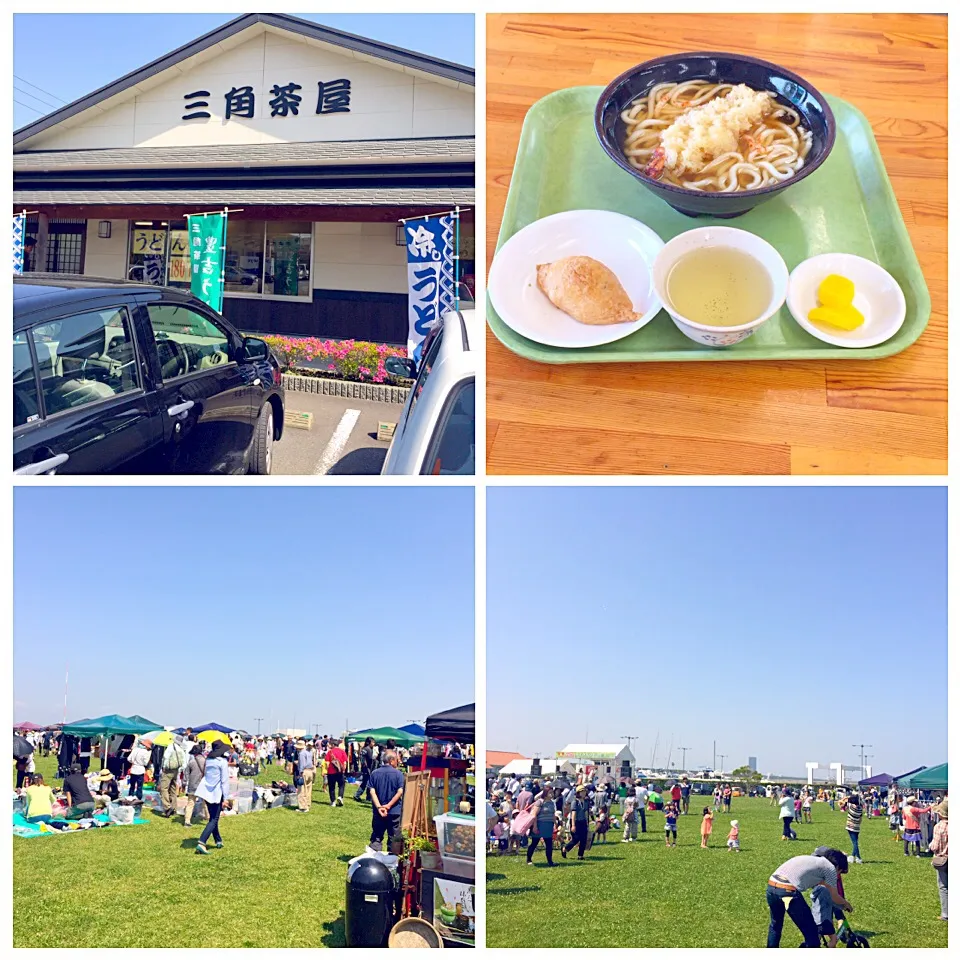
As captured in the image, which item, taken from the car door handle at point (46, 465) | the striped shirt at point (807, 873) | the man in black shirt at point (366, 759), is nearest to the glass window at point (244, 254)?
the car door handle at point (46, 465)

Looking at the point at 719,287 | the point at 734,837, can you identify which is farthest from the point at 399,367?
the point at 734,837

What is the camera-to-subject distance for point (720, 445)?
164 centimetres

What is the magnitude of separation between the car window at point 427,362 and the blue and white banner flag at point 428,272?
1.53m

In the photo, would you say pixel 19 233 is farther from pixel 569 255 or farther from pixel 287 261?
pixel 569 255

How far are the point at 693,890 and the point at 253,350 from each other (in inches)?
125

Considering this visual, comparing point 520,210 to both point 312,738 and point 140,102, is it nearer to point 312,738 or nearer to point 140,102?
point 140,102

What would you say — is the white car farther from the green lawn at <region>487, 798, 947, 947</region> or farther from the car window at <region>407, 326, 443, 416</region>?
the green lawn at <region>487, 798, 947, 947</region>

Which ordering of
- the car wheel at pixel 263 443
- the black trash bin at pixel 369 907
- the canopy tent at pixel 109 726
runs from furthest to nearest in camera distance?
the canopy tent at pixel 109 726, the black trash bin at pixel 369 907, the car wheel at pixel 263 443

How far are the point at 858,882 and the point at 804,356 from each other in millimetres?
3288

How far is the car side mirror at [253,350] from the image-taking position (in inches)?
100

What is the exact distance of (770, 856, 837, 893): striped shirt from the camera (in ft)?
9.15

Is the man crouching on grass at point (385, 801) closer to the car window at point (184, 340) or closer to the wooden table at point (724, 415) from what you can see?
the car window at point (184, 340)

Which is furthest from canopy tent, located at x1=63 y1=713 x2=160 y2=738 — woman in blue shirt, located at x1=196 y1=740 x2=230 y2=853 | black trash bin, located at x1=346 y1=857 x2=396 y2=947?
black trash bin, located at x1=346 y1=857 x2=396 y2=947

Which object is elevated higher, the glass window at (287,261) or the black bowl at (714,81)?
the glass window at (287,261)
